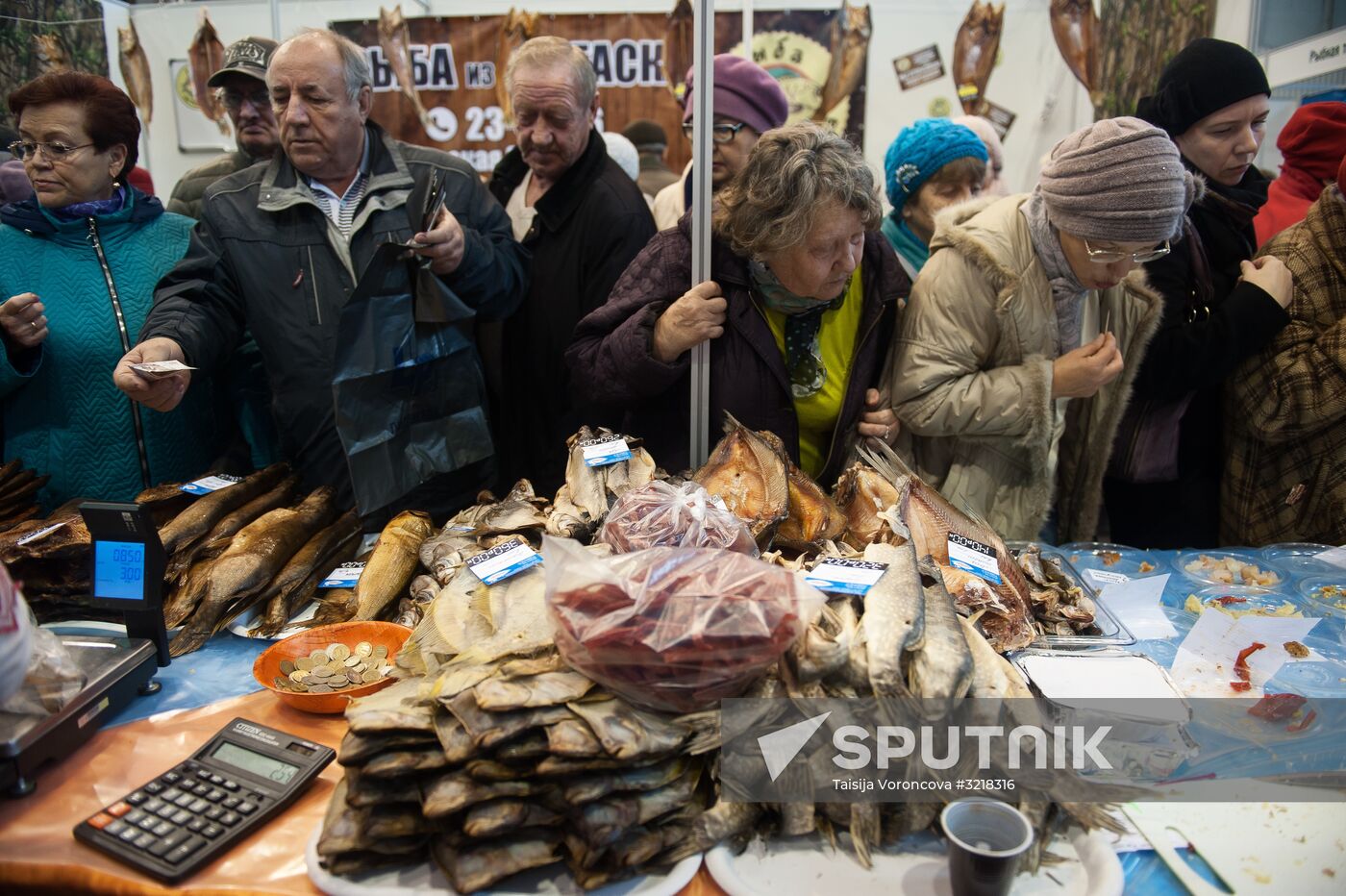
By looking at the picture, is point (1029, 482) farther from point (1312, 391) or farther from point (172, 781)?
point (172, 781)

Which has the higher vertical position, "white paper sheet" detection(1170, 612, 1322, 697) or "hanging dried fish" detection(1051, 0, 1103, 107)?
"hanging dried fish" detection(1051, 0, 1103, 107)

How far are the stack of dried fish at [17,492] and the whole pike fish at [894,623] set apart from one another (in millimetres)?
2313

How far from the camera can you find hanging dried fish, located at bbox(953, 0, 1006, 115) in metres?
4.66

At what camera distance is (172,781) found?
145cm

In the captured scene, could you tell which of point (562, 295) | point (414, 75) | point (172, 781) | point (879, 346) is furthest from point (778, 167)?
point (414, 75)

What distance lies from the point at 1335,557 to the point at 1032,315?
3.72 ft

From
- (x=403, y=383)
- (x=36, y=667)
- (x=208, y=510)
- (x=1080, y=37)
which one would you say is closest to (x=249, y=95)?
(x=403, y=383)

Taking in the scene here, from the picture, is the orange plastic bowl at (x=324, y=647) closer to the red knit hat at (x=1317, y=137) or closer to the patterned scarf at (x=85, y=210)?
the patterned scarf at (x=85, y=210)

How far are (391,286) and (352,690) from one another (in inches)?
52.0

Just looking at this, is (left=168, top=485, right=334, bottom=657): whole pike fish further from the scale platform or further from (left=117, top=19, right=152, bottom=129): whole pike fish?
(left=117, top=19, right=152, bottom=129): whole pike fish

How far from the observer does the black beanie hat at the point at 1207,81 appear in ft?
8.27

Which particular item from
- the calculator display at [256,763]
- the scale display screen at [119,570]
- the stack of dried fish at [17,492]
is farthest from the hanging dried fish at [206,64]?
the calculator display at [256,763]

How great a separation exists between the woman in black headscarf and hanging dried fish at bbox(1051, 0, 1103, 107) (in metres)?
2.16

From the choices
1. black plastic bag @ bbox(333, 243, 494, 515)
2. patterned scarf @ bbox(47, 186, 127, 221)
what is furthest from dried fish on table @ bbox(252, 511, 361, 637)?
patterned scarf @ bbox(47, 186, 127, 221)
